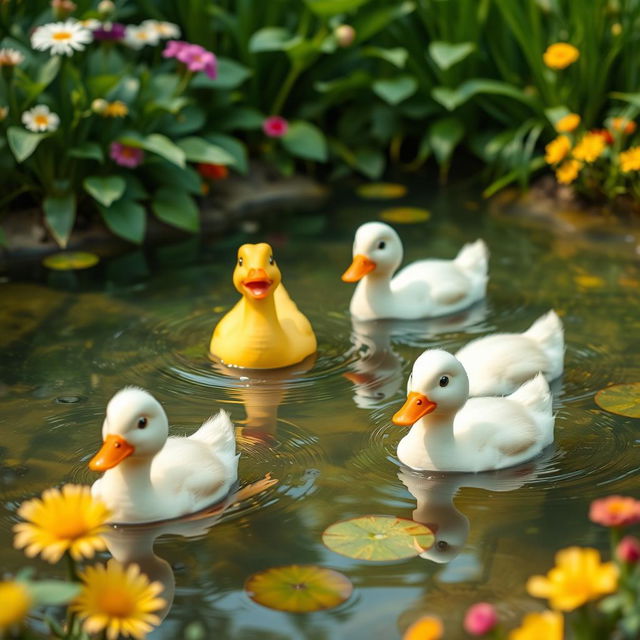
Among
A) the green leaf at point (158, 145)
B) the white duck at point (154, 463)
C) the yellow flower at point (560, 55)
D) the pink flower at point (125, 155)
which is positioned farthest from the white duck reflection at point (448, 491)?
the yellow flower at point (560, 55)

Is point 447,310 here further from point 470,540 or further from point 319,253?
point 470,540

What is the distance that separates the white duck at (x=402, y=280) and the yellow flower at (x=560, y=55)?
1.51 metres

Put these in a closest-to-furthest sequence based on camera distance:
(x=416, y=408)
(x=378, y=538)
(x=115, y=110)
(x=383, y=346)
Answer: (x=378, y=538) < (x=416, y=408) < (x=383, y=346) < (x=115, y=110)

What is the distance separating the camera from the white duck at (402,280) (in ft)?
18.6

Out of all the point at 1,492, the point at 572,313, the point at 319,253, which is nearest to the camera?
the point at 1,492

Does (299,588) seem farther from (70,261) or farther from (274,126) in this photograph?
(274,126)

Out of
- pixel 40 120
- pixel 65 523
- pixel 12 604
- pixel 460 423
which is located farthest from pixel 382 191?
pixel 12 604

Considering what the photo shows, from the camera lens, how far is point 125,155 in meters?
6.55

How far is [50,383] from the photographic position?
200 inches

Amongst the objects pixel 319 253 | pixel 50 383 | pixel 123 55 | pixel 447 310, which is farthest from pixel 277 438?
pixel 123 55

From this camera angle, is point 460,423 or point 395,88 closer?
point 460,423

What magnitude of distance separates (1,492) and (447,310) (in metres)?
2.43

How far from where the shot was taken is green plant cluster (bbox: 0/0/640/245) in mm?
6535

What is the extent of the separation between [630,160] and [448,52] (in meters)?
1.27
